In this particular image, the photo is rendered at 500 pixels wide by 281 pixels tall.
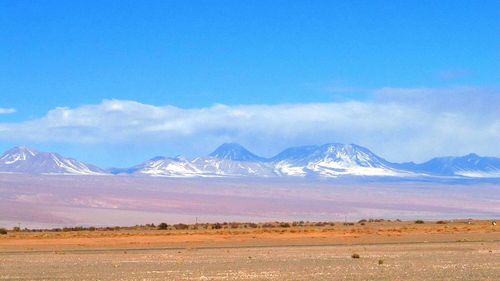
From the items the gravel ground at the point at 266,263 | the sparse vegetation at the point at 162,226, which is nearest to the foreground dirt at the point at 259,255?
the gravel ground at the point at 266,263

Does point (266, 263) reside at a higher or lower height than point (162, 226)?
lower

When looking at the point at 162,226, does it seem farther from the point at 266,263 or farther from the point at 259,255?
the point at 266,263

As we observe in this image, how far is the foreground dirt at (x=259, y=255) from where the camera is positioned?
124 ft

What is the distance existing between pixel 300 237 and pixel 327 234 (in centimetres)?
432

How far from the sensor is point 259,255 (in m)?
51.6

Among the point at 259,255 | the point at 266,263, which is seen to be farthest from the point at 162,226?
the point at 266,263

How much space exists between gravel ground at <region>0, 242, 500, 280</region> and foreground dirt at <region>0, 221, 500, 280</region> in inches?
1.5

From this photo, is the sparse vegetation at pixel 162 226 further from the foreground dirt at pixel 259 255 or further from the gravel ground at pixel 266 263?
the gravel ground at pixel 266 263

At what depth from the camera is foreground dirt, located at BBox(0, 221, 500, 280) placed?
37.8m

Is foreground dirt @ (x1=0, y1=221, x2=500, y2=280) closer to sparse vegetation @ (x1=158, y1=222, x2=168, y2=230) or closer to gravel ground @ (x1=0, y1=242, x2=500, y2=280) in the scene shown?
gravel ground @ (x1=0, y1=242, x2=500, y2=280)

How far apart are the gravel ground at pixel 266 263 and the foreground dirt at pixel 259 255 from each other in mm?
39

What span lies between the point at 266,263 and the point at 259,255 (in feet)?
23.4

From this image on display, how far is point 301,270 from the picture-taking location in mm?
39688

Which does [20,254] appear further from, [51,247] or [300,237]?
[300,237]
